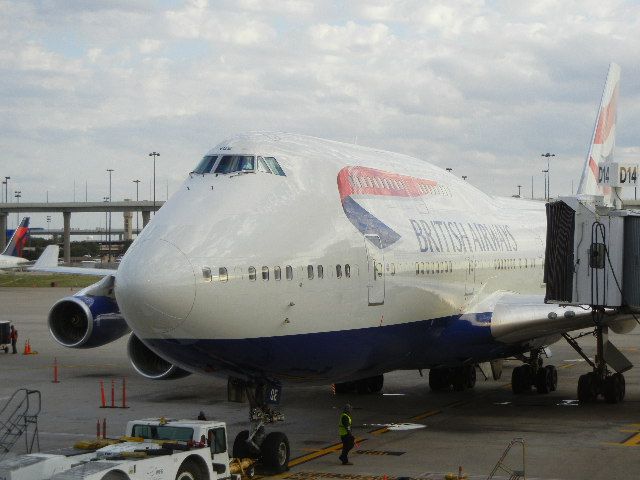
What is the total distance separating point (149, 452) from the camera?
14.3m

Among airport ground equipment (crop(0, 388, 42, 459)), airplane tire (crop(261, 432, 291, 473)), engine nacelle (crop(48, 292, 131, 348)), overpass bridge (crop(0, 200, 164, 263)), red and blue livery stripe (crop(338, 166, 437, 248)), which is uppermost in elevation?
overpass bridge (crop(0, 200, 164, 263))

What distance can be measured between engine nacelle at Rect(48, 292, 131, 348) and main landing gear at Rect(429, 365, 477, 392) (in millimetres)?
8053

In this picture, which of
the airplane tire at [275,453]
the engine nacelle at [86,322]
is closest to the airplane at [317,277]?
the airplane tire at [275,453]

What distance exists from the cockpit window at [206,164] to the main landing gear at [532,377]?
12446mm

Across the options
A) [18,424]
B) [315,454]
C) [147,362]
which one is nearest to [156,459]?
[315,454]

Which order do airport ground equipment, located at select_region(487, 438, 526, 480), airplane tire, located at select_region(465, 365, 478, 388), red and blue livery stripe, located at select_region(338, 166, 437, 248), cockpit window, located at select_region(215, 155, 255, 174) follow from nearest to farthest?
1. airport ground equipment, located at select_region(487, 438, 526, 480)
2. cockpit window, located at select_region(215, 155, 255, 174)
3. red and blue livery stripe, located at select_region(338, 166, 437, 248)
4. airplane tire, located at select_region(465, 365, 478, 388)

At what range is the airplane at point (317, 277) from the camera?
47.2 feet

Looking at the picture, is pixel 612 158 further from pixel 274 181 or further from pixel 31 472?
pixel 31 472

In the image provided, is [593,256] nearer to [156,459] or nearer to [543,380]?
[543,380]

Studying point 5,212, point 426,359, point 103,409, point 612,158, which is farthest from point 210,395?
point 5,212

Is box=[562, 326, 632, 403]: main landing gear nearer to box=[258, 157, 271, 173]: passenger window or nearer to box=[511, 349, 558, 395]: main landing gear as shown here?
box=[511, 349, 558, 395]: main landing gear

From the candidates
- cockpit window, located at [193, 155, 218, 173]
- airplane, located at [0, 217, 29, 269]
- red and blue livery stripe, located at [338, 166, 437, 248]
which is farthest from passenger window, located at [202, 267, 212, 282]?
airplane, located at [0, 217, 29, 269]

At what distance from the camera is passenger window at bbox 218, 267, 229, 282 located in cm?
1436

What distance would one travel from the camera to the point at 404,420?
21.8 metres
